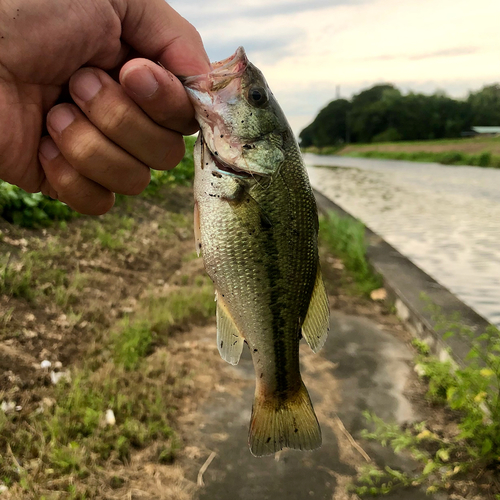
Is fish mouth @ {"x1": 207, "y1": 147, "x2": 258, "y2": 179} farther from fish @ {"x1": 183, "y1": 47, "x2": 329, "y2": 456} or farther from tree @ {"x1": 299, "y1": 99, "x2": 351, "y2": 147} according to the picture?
tree @ {"x1": 299, "y1": 99, "x2": 351, "y2": 147}

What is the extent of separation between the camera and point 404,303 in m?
5.49

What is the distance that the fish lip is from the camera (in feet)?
6.11

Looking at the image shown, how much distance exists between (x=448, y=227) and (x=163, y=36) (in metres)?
9.70

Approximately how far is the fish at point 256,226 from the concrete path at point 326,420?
4.80 ft

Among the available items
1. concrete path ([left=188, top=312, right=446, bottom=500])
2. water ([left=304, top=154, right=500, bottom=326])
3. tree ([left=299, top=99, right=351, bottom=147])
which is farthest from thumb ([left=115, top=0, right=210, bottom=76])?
tree ([left=299, top=99, right=351, bottom=147])

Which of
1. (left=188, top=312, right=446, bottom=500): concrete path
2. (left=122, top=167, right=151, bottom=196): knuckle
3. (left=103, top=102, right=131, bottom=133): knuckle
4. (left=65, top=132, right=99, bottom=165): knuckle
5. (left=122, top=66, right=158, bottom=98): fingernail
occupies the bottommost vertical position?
(left=188, top=312, right=446, bottom=500): concrete path

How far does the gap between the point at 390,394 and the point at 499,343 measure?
3.80 ft

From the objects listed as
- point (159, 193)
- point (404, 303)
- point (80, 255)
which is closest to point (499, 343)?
point (404, 303)

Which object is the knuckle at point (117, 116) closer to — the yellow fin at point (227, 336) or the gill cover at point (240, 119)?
the gill cover at point (240, 119)

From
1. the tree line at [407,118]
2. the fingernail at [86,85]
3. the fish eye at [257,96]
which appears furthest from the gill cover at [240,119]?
the tree line at [407,118]

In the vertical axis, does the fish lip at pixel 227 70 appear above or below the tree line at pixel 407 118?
below

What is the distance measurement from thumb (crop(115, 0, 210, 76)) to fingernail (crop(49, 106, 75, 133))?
456mm

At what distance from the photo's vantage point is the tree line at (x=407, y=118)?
2968 inches

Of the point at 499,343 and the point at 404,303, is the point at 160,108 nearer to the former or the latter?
the point at 499,343
